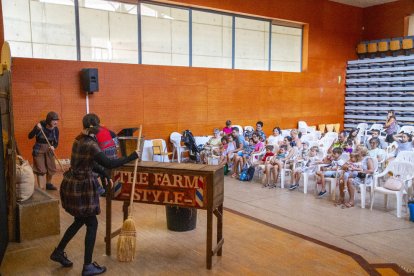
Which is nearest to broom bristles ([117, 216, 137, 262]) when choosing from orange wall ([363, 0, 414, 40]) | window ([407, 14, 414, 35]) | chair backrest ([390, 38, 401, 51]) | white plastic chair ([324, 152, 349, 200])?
white plastic chair ([324, 152, 349, 200])

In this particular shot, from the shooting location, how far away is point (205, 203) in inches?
156

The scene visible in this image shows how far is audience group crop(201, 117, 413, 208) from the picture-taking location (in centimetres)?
667

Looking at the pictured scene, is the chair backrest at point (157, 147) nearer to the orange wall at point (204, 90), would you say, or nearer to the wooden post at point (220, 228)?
the orange wall at point (204, 90)

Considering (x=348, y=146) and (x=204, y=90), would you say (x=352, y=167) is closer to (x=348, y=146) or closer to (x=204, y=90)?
(x=348, y=146)

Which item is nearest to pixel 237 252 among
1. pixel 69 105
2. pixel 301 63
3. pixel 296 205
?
pixel 296 205

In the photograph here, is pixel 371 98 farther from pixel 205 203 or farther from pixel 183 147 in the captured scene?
pixel 205 203

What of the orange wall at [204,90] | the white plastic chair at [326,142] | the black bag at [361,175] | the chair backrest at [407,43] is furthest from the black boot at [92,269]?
the chair backrest at [407,43]

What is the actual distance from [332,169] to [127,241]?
4.55m

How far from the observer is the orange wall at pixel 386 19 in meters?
14.4

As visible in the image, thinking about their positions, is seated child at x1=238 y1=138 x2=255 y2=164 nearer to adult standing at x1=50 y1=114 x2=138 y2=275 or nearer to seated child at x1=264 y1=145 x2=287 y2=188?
seated child at x1=264 y1=145 x2=287 y2=188

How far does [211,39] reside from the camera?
38.3ft

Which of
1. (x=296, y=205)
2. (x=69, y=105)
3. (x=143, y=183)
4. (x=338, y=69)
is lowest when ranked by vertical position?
(x=296, y=205)

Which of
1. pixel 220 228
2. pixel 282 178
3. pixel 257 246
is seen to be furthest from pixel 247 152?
pixel 220 228

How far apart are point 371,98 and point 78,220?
13457mm
